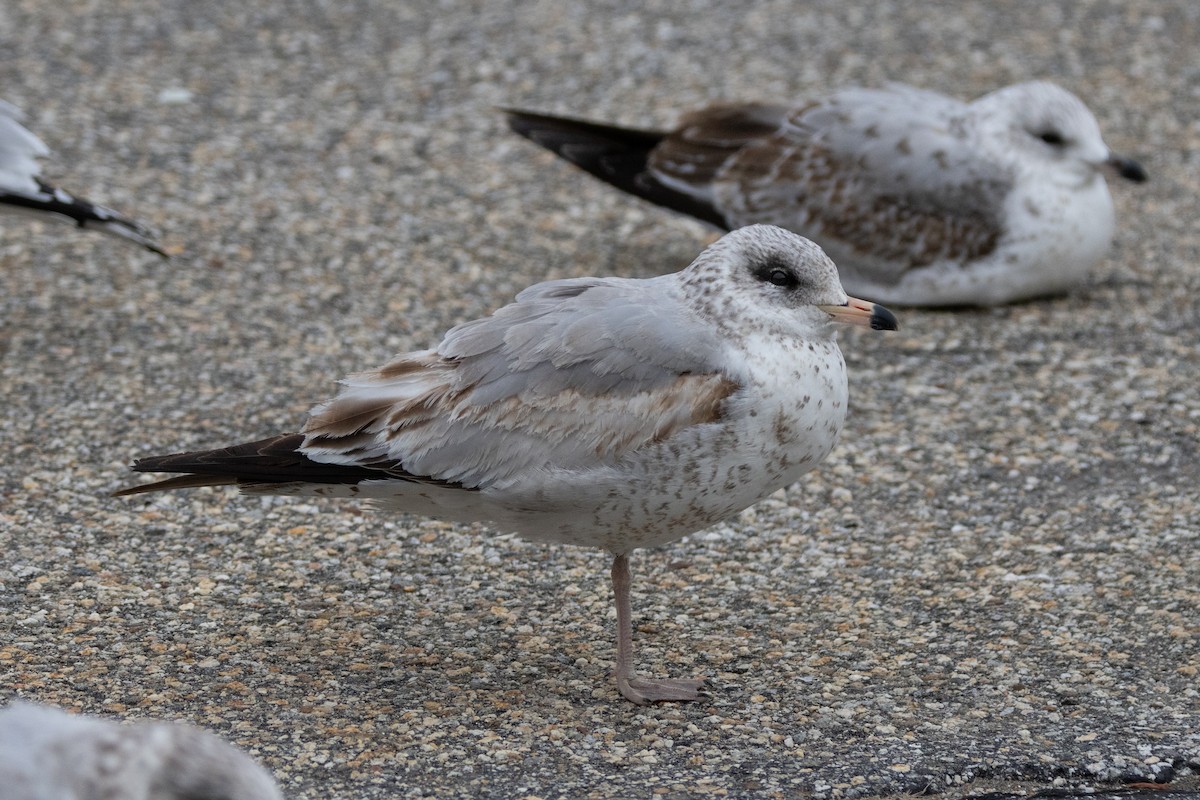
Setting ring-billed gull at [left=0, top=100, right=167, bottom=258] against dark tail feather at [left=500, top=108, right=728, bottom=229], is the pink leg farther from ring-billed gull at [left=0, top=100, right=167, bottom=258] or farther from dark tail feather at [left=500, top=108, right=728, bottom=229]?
dark tail feather at [left=500, top=108, right=728, bottom=229]

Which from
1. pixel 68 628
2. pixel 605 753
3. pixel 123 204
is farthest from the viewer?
pixel 123 204

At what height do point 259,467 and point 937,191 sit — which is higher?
point 259,467

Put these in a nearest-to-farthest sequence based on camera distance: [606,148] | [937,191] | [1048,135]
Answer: [937,191], [1048,135], [606,148]

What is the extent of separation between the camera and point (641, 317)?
3891 mm

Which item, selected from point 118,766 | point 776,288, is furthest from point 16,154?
point 118,766

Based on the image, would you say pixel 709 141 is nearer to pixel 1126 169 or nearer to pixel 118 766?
pixel 1126 169

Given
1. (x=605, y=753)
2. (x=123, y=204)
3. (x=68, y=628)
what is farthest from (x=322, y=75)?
(x=605, y=753)

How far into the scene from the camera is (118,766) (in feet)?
8.64

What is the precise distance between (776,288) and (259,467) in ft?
4.42

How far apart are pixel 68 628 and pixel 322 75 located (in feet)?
15.5

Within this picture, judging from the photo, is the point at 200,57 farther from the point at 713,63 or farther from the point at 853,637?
the point at 853,637

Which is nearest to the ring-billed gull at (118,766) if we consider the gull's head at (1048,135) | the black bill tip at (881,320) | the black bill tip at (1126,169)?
the black bill tip at (881,320)

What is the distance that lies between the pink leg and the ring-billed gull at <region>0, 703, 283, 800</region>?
1395mm

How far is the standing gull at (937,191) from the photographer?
6309mm
